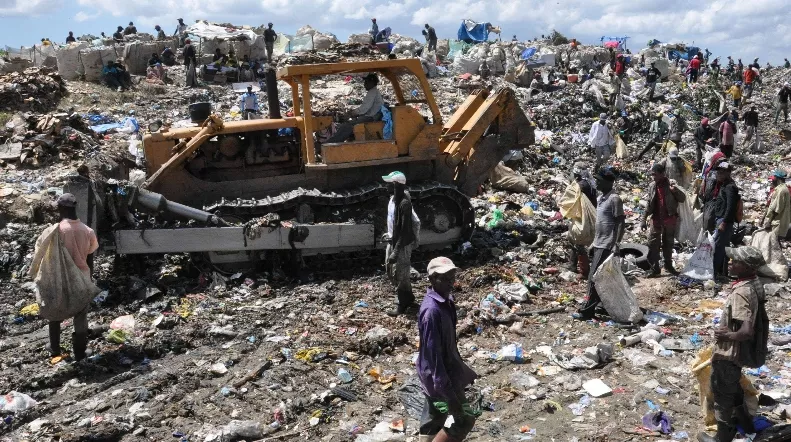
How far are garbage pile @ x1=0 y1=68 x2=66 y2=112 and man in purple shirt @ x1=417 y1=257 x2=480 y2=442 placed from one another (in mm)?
14978

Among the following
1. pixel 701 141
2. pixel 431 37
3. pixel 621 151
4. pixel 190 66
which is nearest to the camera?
pixel 701 141

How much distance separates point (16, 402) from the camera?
5172 millimetres

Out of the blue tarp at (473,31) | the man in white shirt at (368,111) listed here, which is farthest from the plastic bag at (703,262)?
the blue tarp at (473,31)

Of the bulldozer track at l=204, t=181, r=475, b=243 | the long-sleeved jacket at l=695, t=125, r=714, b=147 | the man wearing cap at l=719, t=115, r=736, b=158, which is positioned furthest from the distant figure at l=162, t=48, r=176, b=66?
the man wearing cap at l=719, t=115, r=736, b=158

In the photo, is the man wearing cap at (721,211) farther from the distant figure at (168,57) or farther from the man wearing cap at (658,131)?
the distant figure at (168,57)

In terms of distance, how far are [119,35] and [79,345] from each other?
858 inches

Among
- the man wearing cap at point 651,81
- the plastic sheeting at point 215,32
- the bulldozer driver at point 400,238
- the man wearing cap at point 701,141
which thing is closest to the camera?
the bulldozer driver at point 400,238

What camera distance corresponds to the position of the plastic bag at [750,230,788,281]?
7.32m

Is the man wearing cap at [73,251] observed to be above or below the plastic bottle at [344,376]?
above

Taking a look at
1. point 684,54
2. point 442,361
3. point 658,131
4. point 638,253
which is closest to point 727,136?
point 658,131

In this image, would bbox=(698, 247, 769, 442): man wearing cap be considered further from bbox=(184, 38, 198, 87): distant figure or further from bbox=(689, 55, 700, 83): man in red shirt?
bbox=(689, 55, 700, 83): man in red shirt

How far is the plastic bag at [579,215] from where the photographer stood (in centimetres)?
733

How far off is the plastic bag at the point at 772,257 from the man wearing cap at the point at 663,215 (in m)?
0.86

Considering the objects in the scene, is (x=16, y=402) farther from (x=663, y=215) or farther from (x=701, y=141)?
(x=701, y=141)
